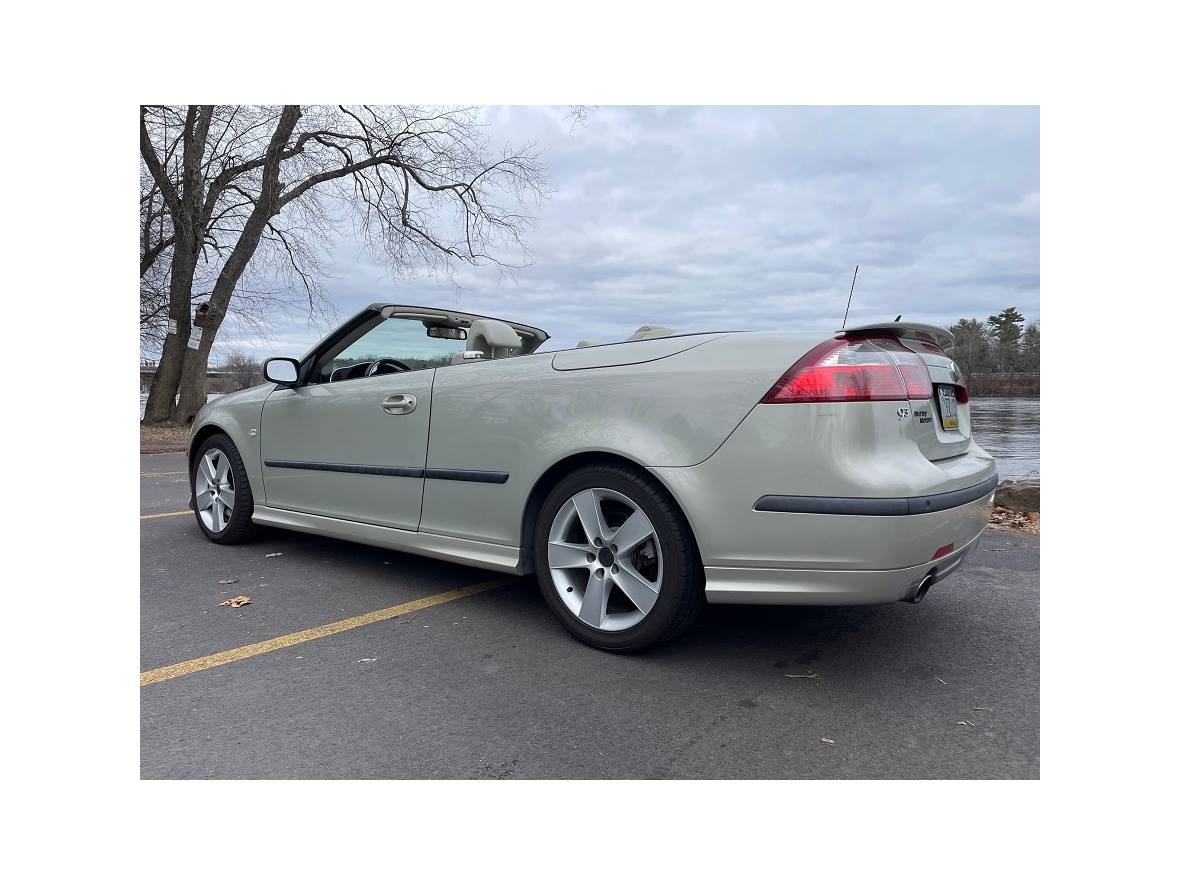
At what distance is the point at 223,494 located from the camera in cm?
484

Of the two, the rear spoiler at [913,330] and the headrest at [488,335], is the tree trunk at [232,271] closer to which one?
the headrest at [488,335]

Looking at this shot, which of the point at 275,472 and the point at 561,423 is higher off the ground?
the point at 561,423

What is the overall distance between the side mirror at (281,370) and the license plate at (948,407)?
3.45 m

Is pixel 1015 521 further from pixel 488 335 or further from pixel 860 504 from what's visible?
pixel 488 335

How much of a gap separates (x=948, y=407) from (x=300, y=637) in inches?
111

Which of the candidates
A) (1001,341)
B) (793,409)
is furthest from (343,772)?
(1001,341)

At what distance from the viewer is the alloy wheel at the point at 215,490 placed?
481cm

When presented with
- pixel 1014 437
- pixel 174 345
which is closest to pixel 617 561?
pixel 1014 437

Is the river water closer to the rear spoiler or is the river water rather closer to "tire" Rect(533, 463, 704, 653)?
the rear spoiler

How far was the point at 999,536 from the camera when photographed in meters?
5.29

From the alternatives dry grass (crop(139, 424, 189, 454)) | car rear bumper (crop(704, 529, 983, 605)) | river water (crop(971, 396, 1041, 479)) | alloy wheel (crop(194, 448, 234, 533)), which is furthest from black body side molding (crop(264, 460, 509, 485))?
dry grass (crop(139, 424, 189, 454))

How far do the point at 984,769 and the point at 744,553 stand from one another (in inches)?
36.7
